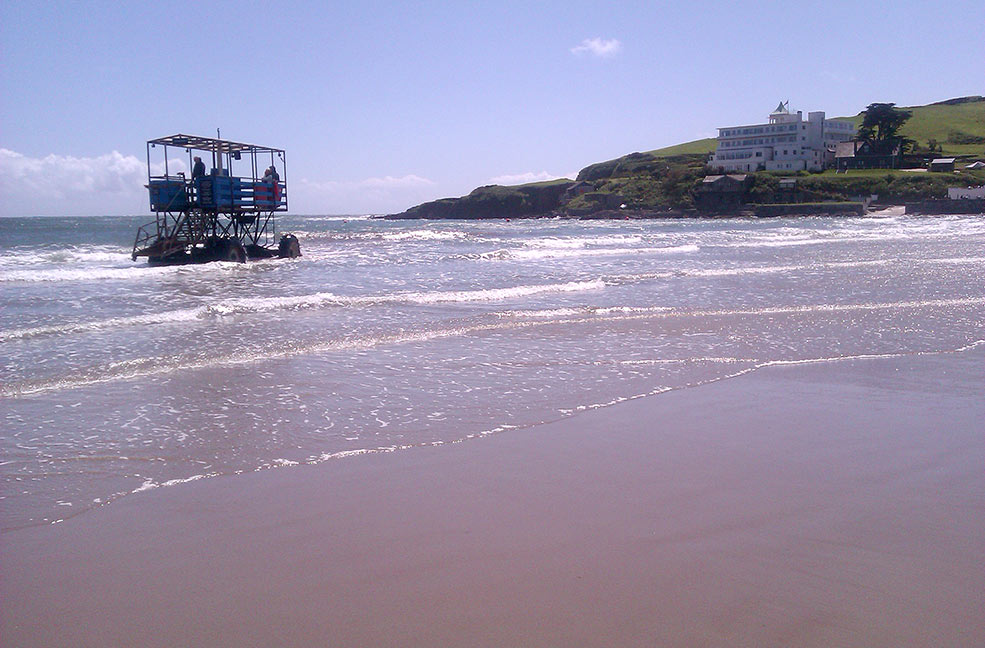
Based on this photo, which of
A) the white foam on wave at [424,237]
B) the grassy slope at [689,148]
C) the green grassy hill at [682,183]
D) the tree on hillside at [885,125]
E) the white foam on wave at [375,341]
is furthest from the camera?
the grassy slope at [689,148]

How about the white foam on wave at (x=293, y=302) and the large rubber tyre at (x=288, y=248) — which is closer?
the white foam on wave at (x=293, y=302)

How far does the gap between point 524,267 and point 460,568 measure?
2206 cm

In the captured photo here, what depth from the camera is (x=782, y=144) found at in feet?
Answer: 347

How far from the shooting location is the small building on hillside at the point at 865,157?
325ft

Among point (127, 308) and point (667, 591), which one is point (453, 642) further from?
point (127, 308)

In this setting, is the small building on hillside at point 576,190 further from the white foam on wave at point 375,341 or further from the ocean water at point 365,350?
the white foam on wave at point 375,341

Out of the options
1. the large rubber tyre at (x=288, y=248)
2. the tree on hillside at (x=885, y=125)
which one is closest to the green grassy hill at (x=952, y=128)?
the tree on hillside at (x=885, y=125)

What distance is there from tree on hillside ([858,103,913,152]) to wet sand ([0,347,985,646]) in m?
110

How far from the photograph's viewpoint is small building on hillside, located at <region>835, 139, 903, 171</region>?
325 ft

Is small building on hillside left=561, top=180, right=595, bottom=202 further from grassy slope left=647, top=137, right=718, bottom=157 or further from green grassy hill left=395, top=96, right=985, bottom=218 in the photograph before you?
grassy slope left=647, top=137, right=718, bottom=157

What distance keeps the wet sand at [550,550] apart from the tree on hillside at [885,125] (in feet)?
360

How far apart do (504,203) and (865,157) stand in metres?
52.4

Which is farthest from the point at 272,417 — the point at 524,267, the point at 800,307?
the point at 524,267

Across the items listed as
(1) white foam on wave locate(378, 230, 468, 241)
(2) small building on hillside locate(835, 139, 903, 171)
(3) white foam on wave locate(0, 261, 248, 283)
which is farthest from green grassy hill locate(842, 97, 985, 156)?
(3) white foam on wave locate(0, 261, 248, 283)
